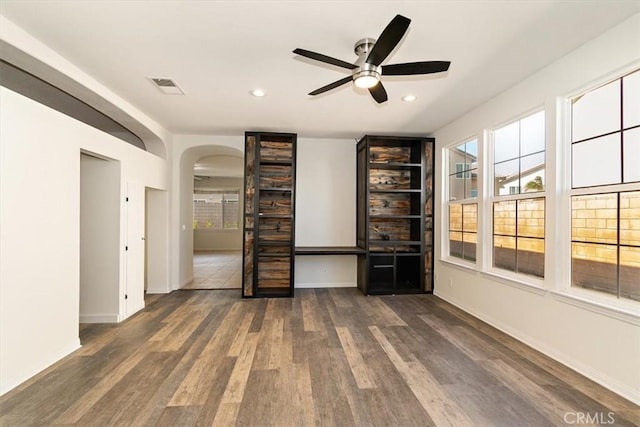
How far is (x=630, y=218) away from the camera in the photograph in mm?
2273

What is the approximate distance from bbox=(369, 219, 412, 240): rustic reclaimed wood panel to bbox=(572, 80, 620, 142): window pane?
310 centimetres

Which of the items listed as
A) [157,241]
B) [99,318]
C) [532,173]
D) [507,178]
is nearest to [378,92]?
[532,173]

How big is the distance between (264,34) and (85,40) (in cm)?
151

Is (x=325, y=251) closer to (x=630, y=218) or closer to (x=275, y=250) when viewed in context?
(x=275, y=250)

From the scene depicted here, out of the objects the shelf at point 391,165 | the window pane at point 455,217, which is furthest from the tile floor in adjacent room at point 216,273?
the window pane at point 455,217

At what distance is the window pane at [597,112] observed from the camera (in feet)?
7.82

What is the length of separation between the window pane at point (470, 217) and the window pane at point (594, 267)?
4.65 feet

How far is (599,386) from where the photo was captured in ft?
7.56

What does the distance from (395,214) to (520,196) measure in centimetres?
234

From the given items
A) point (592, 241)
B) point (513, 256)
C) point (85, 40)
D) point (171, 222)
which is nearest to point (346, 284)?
point (513, 256)

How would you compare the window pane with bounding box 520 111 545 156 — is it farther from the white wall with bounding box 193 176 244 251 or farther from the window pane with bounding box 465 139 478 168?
the white wall with bounding box 193 176 244 251

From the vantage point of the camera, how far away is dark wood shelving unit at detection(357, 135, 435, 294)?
5.08 m

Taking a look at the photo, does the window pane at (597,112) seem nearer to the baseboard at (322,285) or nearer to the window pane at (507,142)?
the window pane at (507,142)

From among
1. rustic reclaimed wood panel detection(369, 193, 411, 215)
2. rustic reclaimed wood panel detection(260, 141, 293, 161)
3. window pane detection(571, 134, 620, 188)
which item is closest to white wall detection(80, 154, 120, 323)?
rustic reclaimed wood panel detection(260, 141, 293, 161)
